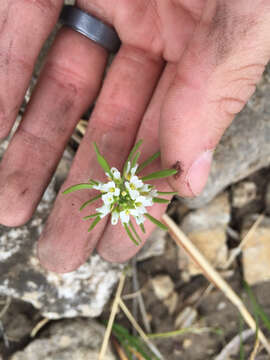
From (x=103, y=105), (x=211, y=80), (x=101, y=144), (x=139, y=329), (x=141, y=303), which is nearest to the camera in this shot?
(x=211, y=80)

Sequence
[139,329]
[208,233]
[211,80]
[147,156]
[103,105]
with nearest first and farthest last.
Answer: [211,80] < [147,156] < [103,105] < [139,329] < [208,233]

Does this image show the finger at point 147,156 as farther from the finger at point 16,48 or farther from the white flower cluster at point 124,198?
the finger at point 16,48

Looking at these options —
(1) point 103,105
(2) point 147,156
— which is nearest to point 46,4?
(1) point 103,105

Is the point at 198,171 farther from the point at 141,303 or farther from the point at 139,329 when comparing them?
the point at 139,329

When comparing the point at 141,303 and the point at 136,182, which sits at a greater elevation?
the point at 136,182

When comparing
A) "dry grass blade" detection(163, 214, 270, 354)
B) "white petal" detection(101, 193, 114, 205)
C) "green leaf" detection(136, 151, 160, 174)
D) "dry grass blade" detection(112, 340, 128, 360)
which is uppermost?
"green leaf" detection(136, 151, 160, 174)

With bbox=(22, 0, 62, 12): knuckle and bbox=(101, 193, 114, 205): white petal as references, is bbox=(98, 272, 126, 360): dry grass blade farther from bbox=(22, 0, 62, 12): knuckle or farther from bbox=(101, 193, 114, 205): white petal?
bbox=(22, 0, 62, 12): knuckle

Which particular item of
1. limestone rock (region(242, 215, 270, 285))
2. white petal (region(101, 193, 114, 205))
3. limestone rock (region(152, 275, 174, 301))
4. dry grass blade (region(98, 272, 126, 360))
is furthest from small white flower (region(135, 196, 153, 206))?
limestone rock (region(242, 215, 270, 285))
